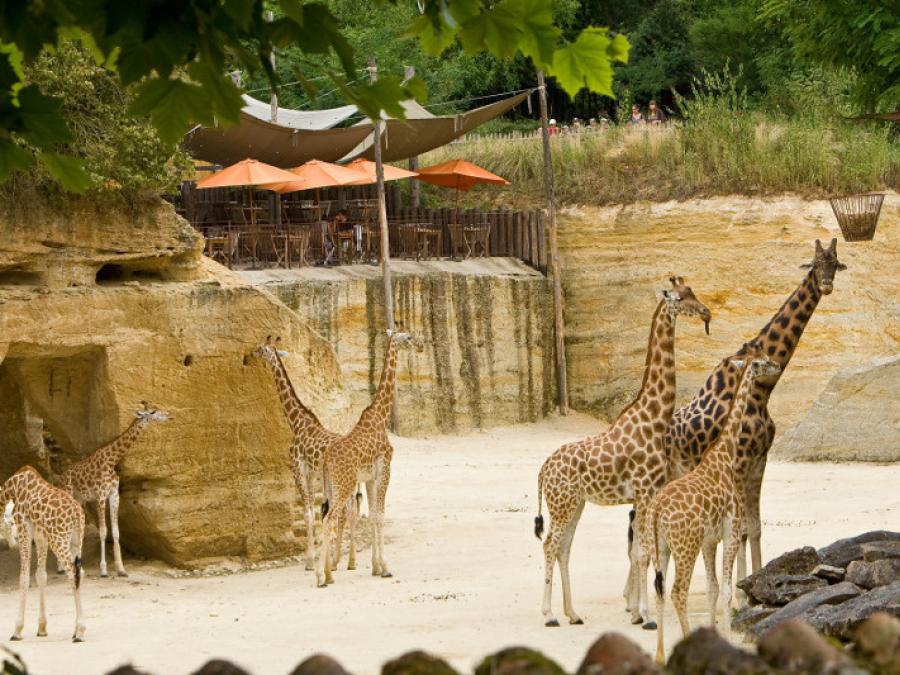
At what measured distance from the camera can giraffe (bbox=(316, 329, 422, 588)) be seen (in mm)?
14367

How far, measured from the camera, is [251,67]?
3.62 metres

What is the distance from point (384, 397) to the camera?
15.0 m

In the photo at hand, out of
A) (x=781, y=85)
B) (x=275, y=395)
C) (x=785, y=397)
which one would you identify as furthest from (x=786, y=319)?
(x=781, y=85)

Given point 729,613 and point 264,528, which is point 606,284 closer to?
A: point 264,528

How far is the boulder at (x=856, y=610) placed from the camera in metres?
8.88

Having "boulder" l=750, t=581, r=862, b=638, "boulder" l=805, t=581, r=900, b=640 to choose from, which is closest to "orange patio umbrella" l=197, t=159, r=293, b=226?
"boulder" l=750, t=581, r=862, b=638

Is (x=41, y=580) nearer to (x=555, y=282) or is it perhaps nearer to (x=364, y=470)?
(x=364, y=470)

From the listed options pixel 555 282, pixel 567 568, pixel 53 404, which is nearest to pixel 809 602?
pixel 567 568

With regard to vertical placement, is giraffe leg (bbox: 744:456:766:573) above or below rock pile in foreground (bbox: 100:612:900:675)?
below

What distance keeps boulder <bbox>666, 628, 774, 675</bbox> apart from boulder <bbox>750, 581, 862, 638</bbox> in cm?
693

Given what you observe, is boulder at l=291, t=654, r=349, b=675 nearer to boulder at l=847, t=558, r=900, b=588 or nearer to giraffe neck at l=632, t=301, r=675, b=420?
boulder at l=847, t=558, r=900, b=588

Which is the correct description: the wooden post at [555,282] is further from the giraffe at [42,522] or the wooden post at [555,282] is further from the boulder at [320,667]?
the boulder at [320,667]

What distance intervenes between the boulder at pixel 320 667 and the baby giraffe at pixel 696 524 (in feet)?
23.2

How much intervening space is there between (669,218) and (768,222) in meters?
1.91
